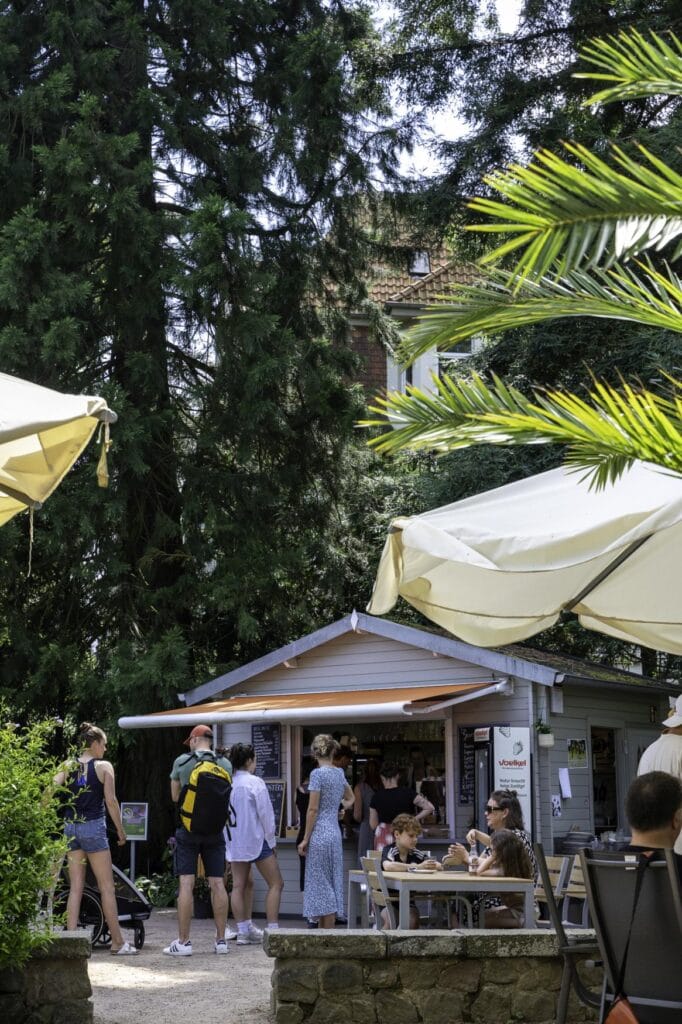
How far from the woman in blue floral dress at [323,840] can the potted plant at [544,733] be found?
3.54 m

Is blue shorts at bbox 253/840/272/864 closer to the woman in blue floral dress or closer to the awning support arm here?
the woman in blue floral dress

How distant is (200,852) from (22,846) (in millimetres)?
4960

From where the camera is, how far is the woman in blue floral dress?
35.0 ft

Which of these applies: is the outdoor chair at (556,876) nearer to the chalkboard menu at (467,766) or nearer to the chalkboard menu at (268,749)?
the chalkboard menu at (467,766)

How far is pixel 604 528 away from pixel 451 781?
1012 cm

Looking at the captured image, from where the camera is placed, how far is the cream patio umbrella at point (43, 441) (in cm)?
496

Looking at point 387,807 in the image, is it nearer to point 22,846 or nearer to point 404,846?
point 404,846

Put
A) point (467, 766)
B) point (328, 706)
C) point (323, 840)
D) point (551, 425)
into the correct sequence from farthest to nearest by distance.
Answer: point (467, 766)
point (328, 706)
point (323, 840)
point (551, 425)

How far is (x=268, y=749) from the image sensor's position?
1622cm

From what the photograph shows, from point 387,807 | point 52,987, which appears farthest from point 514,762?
point 52,987

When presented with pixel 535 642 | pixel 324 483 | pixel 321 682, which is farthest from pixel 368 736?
pixel 535 642

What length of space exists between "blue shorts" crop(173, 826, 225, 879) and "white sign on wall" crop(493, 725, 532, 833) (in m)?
3.95

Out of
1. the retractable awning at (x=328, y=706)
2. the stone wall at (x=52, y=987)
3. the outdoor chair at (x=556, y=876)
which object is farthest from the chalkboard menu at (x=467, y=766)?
the stone wall at (x=52, y=987)

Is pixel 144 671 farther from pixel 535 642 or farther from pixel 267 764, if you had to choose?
pixel 535 642
